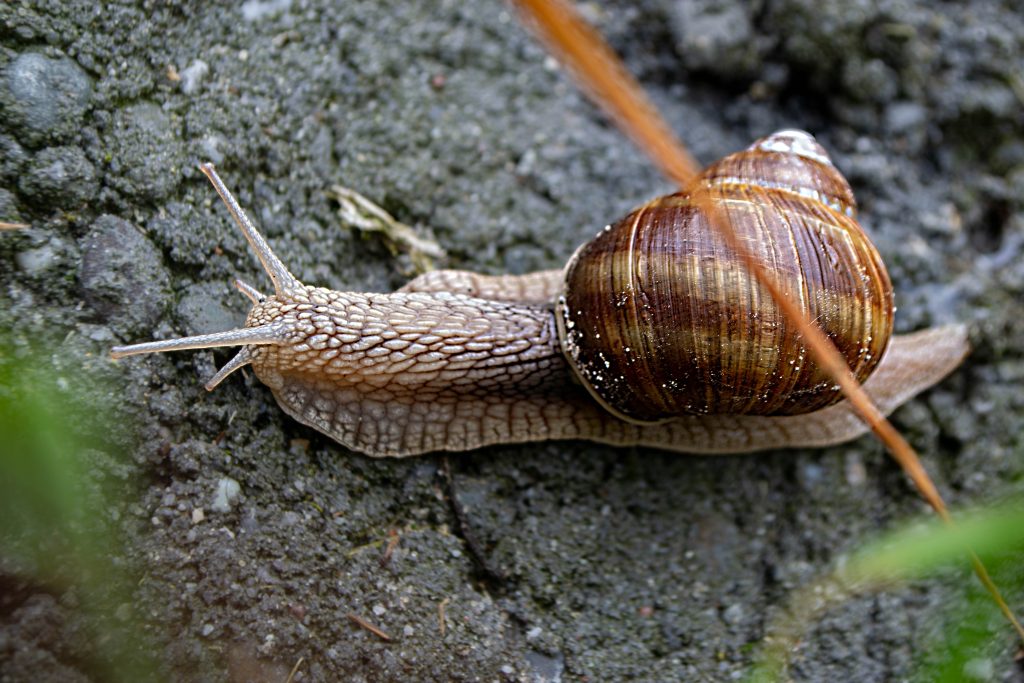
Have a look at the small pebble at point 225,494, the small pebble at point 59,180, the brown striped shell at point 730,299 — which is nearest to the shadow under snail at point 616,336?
the brown striped shell at point 730,299

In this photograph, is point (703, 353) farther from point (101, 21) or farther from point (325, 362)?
point (101, 21)

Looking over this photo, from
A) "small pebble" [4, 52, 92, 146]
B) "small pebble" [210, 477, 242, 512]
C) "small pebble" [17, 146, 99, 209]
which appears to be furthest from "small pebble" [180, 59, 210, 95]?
"small pebble" [210, 477, 242, 512]

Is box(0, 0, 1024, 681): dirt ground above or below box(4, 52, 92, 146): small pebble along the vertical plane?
below

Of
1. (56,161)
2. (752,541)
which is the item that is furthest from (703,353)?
(56,161)

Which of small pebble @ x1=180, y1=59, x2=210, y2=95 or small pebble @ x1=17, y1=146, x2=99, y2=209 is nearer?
small pebble @ x1=17, y1=146, x2=99, y2=209

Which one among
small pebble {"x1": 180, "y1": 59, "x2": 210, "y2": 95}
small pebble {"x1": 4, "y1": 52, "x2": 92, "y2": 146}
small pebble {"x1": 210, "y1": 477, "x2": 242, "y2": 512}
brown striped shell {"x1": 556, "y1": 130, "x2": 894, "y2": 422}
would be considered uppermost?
small pebble {"x1": 4, "y1": 52, "x2": 92, "y2": 146}

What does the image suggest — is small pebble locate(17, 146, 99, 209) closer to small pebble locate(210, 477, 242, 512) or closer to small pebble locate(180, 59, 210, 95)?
small pebble locate(180, 59, 210, 95)
